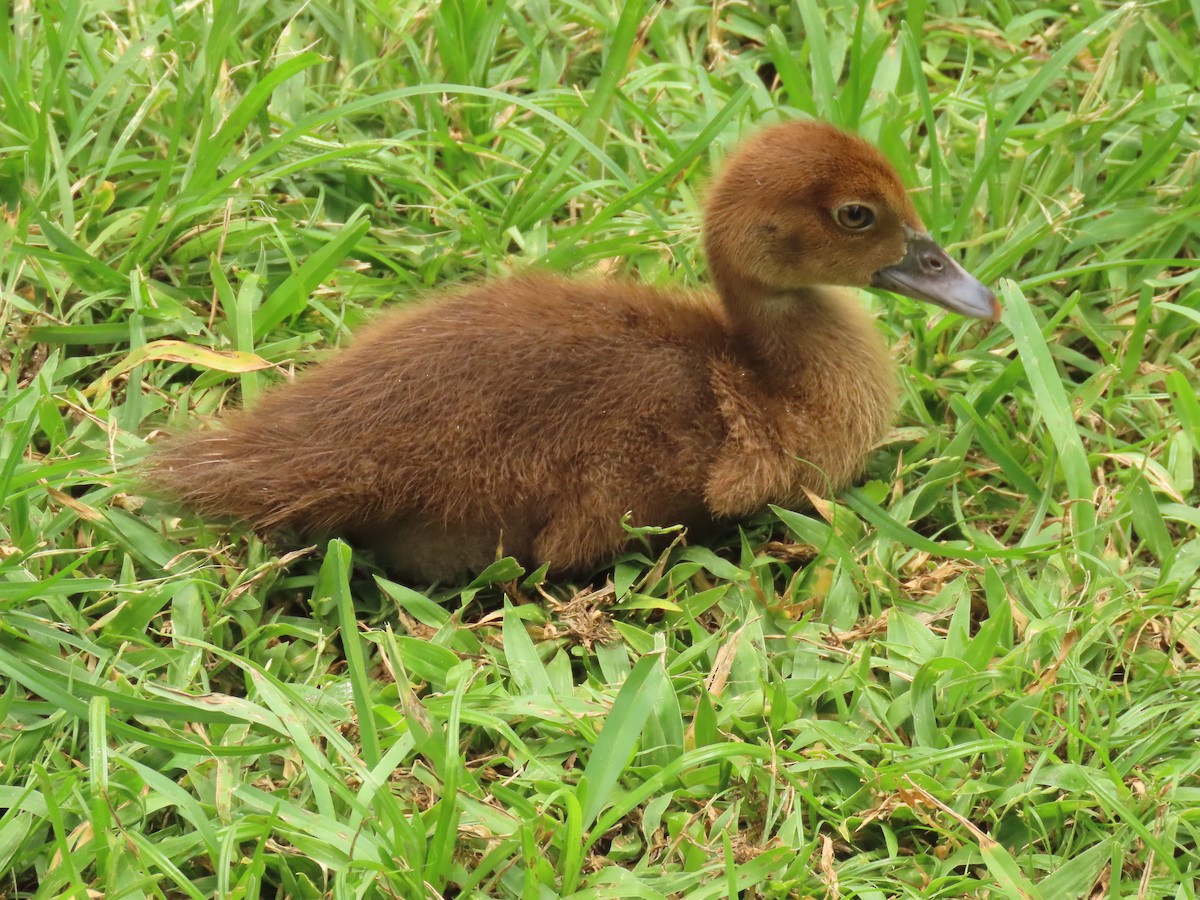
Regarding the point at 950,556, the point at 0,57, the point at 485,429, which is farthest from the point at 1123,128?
the point at 0,57

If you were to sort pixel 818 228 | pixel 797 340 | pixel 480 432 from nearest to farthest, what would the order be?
pixel 480 432
pixel 818 228
pixel 797 340

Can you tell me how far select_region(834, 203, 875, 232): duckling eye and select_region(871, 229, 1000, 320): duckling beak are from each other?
5.1 inches

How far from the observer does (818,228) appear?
3248mm

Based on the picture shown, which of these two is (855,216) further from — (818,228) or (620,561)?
(620,561)

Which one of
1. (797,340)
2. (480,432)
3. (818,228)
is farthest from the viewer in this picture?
(797,340)

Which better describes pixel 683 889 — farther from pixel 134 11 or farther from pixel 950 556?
pixel 134 11

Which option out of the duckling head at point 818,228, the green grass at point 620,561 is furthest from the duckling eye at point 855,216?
the green grass at point 620,561

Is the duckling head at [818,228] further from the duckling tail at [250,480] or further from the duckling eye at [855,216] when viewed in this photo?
the duckling tail at [250,480]

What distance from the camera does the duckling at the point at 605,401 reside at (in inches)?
120

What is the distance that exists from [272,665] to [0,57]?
5.81 feet

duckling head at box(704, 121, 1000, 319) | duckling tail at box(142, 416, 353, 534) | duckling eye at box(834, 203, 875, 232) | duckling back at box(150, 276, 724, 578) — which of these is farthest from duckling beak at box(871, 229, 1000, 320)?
duckling tail at box(142, 416, 353, 534)

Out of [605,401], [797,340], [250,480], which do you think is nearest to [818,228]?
[797,340]

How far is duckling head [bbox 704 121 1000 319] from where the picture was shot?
321 centimetres

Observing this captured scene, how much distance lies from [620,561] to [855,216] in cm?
89
